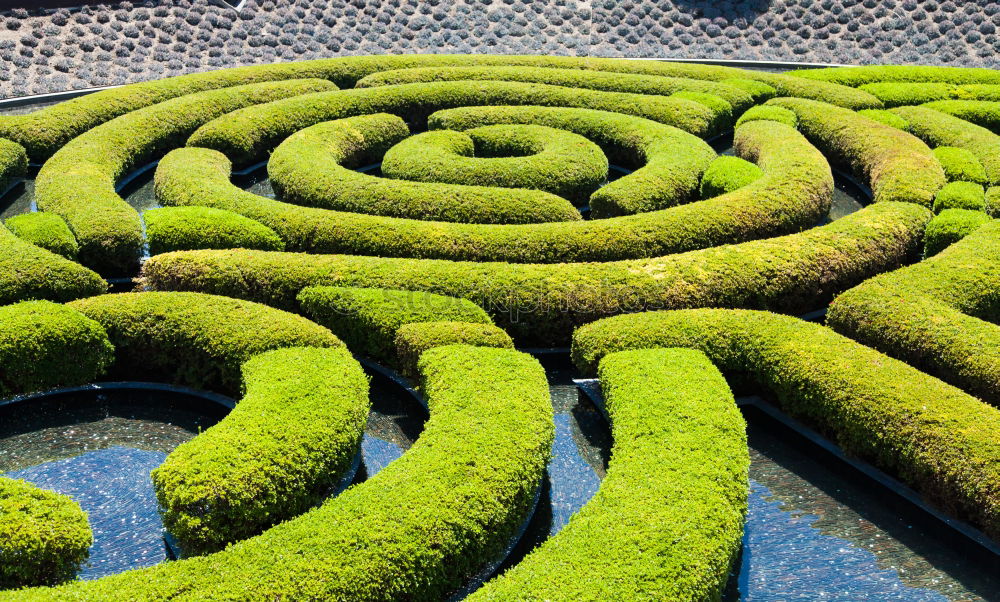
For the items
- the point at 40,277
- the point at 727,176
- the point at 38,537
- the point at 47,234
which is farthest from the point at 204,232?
the point at 727,176

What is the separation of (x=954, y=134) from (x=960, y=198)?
15.0ft

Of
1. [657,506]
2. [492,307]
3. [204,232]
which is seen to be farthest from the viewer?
[204,232]

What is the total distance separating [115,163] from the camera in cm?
2225

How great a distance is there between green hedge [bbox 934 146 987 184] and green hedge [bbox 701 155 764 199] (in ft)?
13.6

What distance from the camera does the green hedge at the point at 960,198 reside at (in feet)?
62.9

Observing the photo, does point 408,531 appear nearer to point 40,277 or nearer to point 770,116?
point 40,277

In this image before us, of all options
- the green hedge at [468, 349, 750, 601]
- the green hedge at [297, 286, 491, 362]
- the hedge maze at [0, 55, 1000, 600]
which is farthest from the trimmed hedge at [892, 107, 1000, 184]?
the green hedge at [297, 286, 491, 362]

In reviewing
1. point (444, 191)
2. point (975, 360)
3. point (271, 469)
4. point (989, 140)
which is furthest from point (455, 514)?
point (989, 140)

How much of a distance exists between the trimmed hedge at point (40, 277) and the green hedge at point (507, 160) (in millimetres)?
7630

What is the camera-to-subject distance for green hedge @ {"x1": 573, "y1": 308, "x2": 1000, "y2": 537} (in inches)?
484

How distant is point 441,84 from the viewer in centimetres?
2681

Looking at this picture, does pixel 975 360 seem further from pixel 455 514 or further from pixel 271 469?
pixel 271 469

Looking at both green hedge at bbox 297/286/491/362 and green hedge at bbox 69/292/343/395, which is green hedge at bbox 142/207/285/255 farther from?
green hedge at bbox 297/286/491/362

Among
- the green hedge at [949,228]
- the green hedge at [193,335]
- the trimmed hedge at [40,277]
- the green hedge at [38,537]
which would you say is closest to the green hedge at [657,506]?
the green hedge at [193,335]
